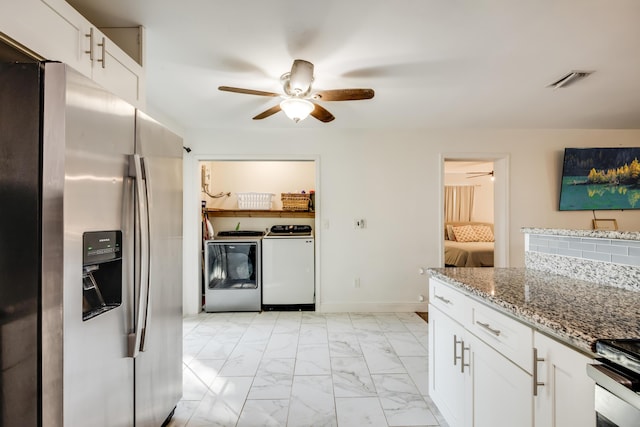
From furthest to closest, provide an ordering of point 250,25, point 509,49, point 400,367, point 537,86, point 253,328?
point 253,328 → point 537,86 → point 400,367 → point 509,49 → point 250,25

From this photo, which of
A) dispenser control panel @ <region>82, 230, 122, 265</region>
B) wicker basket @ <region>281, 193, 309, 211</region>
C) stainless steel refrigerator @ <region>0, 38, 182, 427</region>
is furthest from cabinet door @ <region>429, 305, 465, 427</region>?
wicker basket @ <region>281, 193, 309, 211</region>

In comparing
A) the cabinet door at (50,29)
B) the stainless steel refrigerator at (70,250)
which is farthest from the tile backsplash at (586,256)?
the cabinet door at (50,29)

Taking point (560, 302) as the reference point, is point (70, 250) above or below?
above

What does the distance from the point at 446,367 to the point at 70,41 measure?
7.90ft

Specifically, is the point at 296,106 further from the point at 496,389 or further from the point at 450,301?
the point at 496,389

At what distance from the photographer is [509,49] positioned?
6.44ft

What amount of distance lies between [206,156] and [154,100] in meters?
0.93

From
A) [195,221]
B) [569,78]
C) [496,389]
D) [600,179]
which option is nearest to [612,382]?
[496,389]

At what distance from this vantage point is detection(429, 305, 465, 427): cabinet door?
1480mm

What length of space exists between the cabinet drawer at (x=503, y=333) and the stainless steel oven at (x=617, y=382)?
29cm

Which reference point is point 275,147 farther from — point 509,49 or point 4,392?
point 4,392

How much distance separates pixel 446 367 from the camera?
5.29 feet

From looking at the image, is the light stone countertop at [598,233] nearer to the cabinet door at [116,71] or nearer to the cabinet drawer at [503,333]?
the cabinet drawer at [503,333]

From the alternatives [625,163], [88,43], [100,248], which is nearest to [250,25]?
[88,43]
